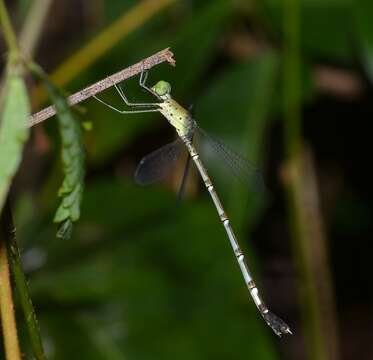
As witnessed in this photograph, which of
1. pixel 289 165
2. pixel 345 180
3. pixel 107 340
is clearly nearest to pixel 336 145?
pixel 345 180

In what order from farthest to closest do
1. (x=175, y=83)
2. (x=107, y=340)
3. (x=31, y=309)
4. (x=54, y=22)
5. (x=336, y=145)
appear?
(x=336, y=145) → (x=54, y=22) → (x=175, y=83) → (x=107, y=340) → (x=31, y=309)

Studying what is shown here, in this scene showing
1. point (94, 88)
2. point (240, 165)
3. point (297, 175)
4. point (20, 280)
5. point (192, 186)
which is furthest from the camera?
point (192, 186)

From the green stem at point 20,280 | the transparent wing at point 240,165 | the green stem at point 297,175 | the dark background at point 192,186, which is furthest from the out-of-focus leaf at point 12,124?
the green stem at point 297,175

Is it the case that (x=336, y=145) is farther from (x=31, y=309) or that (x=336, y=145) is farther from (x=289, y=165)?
(x=31, y=309)

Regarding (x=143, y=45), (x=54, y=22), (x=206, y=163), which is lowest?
(x=206, y=163)

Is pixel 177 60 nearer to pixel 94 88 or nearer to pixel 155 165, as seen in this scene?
pixel 155 165

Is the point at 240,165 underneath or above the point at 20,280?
above

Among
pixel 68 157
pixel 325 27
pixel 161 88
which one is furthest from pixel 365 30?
pixel 68 157
